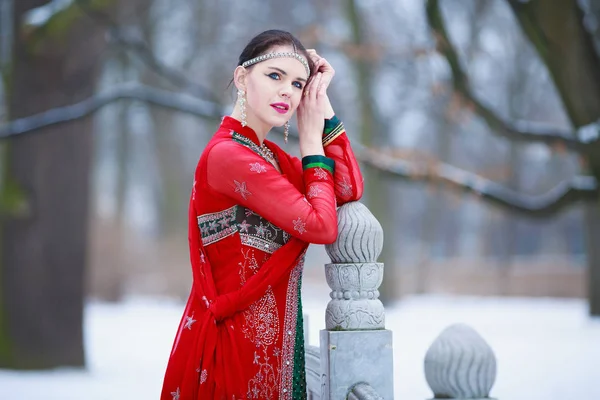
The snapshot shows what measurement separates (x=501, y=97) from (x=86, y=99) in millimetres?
10461

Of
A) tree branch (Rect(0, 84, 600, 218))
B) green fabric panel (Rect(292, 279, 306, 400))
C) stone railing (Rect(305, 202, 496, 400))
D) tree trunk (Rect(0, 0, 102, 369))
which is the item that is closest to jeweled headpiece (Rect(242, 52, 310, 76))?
stone railing (Rect(305, 202, 496, 400))

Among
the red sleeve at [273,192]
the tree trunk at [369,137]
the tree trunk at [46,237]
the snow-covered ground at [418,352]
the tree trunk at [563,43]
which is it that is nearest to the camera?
the red sleeve at [273,192]

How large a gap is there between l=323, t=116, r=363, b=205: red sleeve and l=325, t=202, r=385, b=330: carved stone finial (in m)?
0.04

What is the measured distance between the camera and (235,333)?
184 centimetres

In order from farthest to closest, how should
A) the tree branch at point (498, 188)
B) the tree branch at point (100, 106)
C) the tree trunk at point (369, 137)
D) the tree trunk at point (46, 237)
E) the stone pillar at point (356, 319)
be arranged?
1. the tree trunk at point (369, 137)
2. the tree branch at point (100, 106)
3. the tree branch at point (498, 188)
4. the tree trunk at point (46, 237)
5. the stone pillar at point (356, 319)

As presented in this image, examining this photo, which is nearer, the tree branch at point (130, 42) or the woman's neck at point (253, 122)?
the woman's neck at point (253, 122)

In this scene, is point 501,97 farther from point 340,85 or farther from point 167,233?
point 167,233

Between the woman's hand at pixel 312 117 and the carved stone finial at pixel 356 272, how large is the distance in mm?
187

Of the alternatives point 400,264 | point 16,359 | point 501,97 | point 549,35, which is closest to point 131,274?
point 400,264

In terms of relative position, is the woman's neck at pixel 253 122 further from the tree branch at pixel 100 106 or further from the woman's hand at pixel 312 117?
the tree branch at pixel 100 106

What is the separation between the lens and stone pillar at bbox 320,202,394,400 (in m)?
1.92

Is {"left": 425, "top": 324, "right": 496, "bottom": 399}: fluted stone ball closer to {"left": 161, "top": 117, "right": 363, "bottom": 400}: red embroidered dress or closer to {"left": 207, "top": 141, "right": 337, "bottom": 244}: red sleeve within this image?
{"left": 161, "top": 117, "right": 363, "bottom": 400}: red embroidered dress

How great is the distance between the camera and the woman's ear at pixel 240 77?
201 cm

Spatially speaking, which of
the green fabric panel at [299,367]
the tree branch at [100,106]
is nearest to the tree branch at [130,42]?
the tree branch at [100,106]
